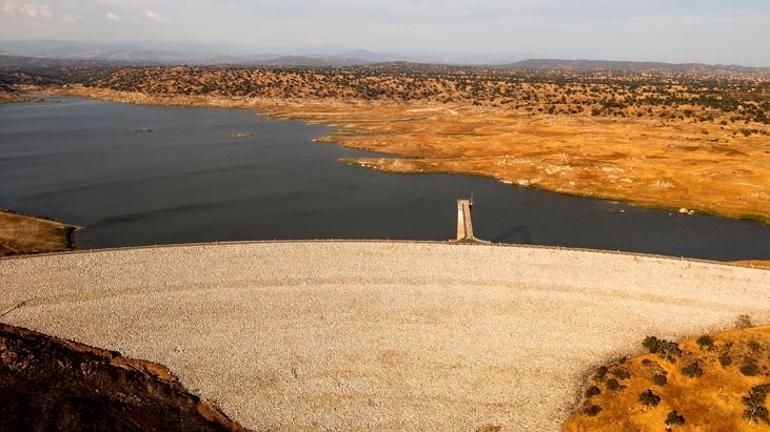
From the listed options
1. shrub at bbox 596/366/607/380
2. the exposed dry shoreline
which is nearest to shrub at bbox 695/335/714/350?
shrub at bbox 596/366/607/380

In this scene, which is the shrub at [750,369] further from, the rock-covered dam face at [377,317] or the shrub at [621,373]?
the shrub at [621,373]

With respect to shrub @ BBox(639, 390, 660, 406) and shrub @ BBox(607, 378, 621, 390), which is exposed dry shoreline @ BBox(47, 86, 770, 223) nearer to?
shrub @ BBox(607, 378, 621, 390)

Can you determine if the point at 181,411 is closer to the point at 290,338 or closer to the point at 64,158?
the point at 290,338

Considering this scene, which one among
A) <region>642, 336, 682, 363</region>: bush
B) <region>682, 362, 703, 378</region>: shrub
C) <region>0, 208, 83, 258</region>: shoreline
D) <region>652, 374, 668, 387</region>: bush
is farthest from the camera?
<region>0, 208, 83, 258</region>: shoreline

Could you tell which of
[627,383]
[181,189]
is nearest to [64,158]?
[181,189]

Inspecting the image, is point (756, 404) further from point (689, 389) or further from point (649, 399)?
point (649, 399)
